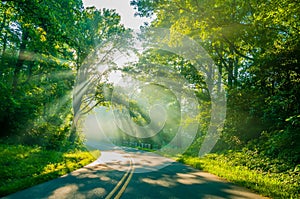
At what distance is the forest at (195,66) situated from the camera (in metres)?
11.0

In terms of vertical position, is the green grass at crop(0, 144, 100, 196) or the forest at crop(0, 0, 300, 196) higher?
the forest at crop(0, 0, 300, 196)

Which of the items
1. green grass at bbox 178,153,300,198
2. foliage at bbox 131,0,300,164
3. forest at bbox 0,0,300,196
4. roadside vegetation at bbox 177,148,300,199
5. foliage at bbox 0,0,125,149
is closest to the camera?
green grass at bbox 178,153,300,198

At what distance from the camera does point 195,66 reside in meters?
25.6

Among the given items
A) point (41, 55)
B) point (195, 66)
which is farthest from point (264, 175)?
point (41, 55)

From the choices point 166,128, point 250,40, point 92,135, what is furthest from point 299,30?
point 92,135

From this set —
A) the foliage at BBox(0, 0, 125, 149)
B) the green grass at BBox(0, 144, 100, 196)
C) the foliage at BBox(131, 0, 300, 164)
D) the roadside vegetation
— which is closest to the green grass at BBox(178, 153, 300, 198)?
the roadside vegetation

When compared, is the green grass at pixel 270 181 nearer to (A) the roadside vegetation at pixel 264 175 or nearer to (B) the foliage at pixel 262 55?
(A) the roadside vegetation at pixel 264 175

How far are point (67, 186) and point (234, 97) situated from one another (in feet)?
47.2

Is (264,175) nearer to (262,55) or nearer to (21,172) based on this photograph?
(262,55)

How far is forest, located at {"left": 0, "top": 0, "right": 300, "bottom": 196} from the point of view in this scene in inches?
434

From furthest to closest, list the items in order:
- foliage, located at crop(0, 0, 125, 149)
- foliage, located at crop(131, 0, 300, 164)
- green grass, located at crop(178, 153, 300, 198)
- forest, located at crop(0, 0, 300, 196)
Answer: foliage, located at crop(131, 0, 300, 164)
forest, located at crop(0, 0, 300, 196)
foliage, located at crop(0, 0, 125, 149)
green grass, located at crop(178, 153, 300, 198)

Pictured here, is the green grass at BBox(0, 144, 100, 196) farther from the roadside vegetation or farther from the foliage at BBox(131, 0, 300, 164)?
the foliage at BBox(131, 0, 300, 164)

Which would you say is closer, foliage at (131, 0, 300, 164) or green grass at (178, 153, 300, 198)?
green grass at (178, 153, 300, 198)

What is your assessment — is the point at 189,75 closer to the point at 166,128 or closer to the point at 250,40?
the point at 250,40
